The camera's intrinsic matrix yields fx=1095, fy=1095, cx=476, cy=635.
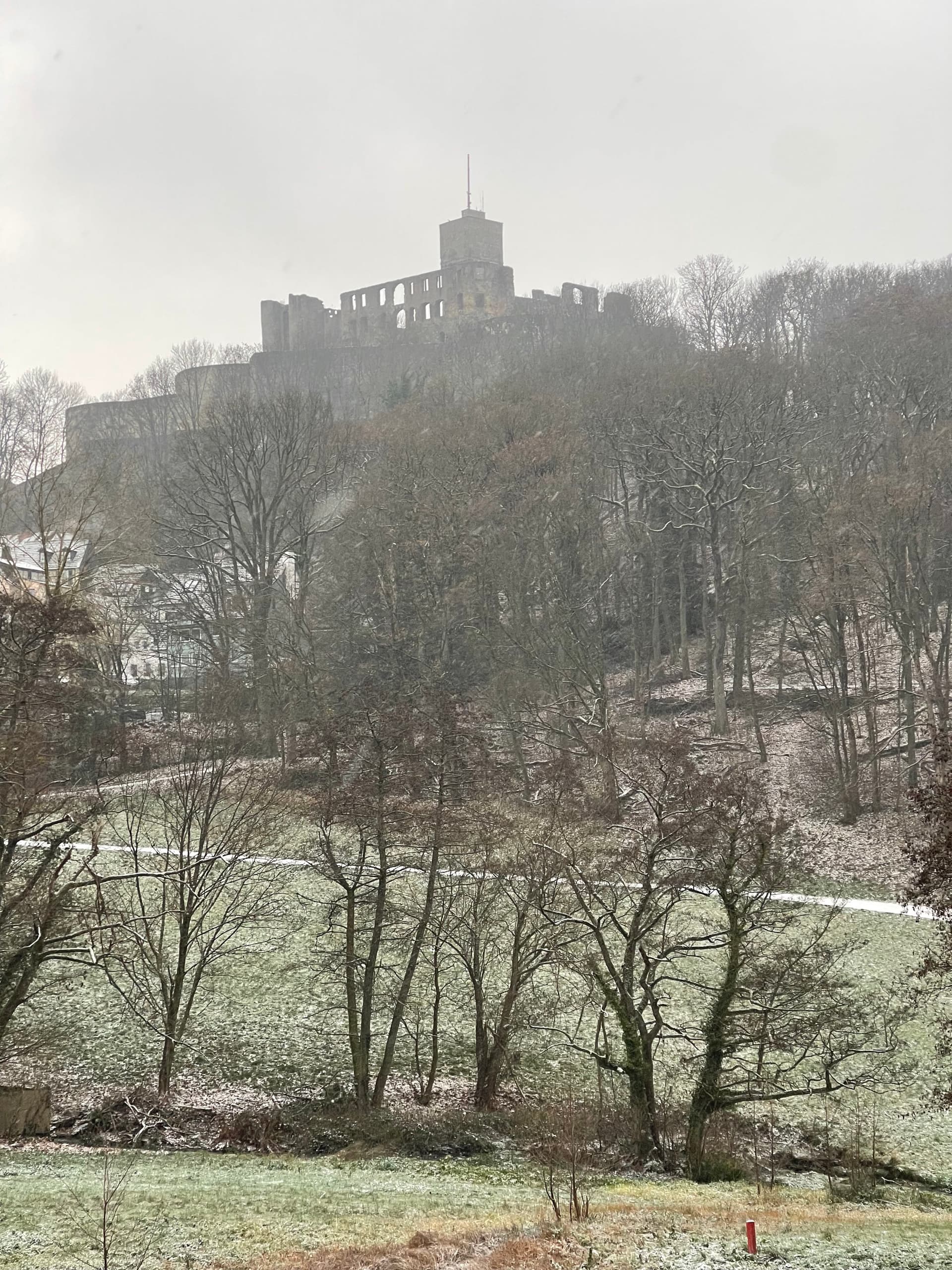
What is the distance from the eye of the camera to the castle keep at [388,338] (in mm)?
72188

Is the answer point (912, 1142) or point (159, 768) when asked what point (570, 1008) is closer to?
point (912, 1142)

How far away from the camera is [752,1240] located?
29.1ft

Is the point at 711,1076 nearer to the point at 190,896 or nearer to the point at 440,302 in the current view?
the point at 190,896

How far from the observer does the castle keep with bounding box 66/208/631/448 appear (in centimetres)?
7219

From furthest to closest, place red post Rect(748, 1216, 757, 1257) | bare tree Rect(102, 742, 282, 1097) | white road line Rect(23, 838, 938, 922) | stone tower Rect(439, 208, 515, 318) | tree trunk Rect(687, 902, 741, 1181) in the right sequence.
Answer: stone tower Rect(439, 208, 515, 318) < white road line Rect(23, 838, 938, 922) < bare tree Rect(102, 742, 282, 1097) < tree trunk Rect(687, 902, 741, 1181) < red post Rect(748, 1216, 757, 1257)

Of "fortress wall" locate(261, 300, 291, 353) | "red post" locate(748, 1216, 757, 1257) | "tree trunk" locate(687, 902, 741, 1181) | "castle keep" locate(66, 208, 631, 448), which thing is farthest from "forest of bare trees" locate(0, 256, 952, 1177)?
"fortress wall" locate(261, 300, 291, 353)

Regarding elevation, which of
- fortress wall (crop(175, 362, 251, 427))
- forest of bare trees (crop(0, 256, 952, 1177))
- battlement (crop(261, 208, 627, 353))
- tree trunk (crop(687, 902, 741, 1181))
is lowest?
tree trunk (crop(687, 902, 741, 1181))

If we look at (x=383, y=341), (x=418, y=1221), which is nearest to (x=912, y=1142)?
(x=418, y=1221)

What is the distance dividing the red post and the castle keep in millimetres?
56721

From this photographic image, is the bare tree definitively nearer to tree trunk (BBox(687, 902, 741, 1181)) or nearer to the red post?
tree trunk (BBox(687, 902, 741, 1181))

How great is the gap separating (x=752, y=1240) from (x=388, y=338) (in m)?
82.3

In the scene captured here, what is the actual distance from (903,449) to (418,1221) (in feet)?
99.3

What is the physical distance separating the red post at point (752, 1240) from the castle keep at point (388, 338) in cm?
5672

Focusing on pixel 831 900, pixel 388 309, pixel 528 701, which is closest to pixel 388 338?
pixel 388 309
